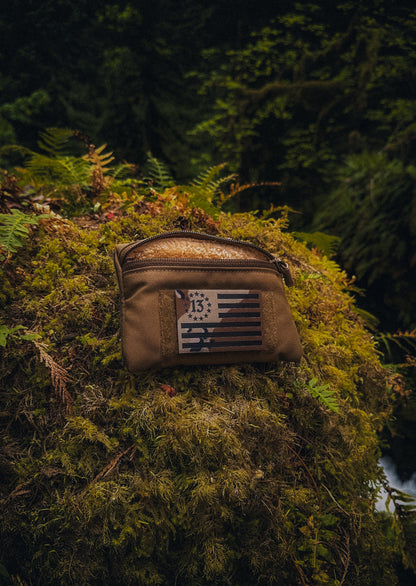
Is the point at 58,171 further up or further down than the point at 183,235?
further up

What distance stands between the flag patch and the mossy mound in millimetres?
176

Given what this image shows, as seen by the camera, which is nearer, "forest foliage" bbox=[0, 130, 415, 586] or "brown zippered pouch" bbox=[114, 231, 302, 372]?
"forest foliage" bbox=[0, 130, 415, 586]

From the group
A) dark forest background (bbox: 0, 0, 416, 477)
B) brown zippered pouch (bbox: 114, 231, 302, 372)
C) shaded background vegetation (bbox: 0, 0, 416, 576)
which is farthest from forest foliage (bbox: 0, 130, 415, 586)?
dark forest background (bbox: 0, 0, 416, 477)

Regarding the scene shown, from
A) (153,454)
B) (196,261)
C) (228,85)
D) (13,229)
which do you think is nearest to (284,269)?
(196,261)

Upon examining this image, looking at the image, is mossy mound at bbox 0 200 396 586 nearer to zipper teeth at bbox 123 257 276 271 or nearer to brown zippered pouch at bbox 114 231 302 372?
brown zippered pouch at bbox 114 231 302 372

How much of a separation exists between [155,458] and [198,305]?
681 mm

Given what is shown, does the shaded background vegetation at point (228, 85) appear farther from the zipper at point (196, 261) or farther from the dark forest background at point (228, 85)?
the zipper at point (196, 261)

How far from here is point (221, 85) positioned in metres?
10.0

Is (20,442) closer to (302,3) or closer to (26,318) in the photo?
(26,318)

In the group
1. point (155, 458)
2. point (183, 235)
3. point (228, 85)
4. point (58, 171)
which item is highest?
point (228, 85)

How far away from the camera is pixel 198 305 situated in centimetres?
174

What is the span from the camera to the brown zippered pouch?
1.66 metres

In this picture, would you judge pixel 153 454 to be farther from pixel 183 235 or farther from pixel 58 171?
pixel 58 171

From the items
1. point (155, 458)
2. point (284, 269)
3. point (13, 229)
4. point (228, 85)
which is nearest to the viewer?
point (155, 458)
